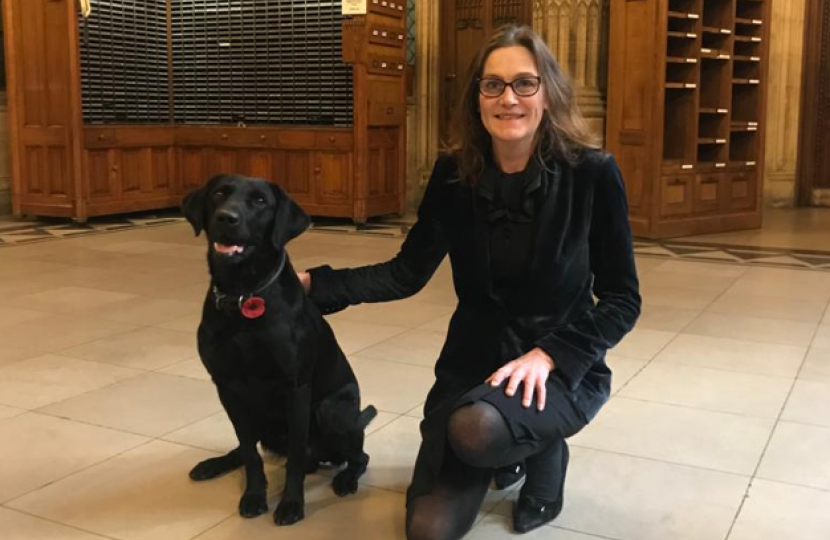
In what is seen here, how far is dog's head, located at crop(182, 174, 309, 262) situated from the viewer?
2.10 meters

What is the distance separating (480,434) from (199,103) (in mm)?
7789

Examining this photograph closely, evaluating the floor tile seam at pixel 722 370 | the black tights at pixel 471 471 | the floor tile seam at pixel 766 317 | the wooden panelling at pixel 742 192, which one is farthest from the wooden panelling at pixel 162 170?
the black tights at pixel 471 471

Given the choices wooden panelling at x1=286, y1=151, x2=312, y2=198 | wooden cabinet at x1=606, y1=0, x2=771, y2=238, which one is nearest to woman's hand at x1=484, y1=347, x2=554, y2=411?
wooden cabinet at x1=606, y1=0, x2=771, y2=238

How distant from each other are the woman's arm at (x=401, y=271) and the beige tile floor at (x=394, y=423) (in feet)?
1.72

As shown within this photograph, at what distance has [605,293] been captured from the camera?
2.32 meters

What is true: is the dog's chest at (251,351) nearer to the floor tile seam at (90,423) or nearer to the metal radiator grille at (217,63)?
the floor tile seam at (90,423)

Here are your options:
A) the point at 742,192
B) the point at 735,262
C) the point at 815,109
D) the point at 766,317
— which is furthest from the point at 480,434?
the point at 815,109

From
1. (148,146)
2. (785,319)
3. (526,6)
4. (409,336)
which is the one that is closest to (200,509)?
(409,336)

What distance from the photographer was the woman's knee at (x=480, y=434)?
2.02 m

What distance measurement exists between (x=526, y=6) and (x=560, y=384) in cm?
782

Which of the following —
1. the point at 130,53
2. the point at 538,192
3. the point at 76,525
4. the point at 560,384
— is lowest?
the point at 76,525

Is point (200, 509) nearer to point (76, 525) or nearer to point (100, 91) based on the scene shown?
point (76, 525)

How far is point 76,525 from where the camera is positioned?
235cm

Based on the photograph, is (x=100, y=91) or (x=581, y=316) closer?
(x=581, y=316)
